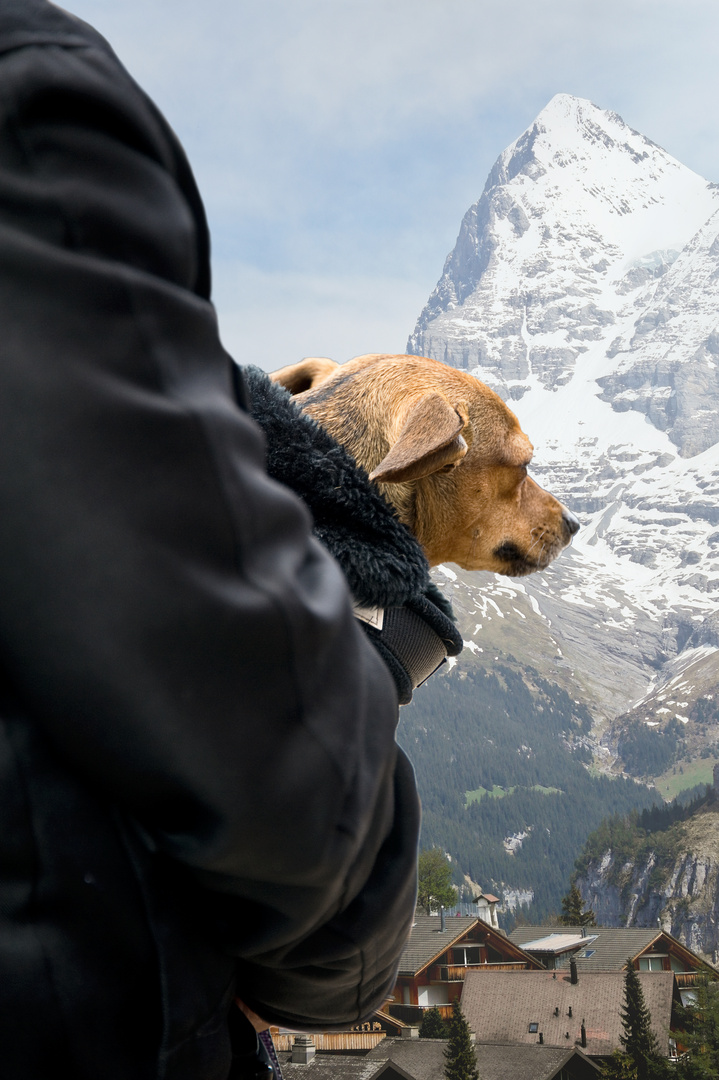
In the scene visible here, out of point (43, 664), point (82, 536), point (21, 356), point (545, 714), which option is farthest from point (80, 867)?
point (545, 714)

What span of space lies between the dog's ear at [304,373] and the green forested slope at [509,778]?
14035 cm

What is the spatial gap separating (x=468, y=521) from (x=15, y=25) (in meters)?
1.96

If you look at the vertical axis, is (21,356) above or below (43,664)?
above

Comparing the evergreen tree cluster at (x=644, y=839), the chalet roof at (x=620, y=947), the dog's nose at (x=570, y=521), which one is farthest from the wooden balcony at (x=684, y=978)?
the dog's nose at (x=570, y=521)

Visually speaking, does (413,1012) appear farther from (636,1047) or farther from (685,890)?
(685,890)

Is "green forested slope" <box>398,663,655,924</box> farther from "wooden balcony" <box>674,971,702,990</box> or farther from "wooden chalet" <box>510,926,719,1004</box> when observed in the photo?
"wooden balcony" <box>674,971,702,990</box>

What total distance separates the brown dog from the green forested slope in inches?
5513

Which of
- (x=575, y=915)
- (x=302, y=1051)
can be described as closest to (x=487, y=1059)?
(x=575, y=915)

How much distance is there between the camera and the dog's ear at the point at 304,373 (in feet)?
9.53

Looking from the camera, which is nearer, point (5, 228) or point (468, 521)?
point (5, 228)

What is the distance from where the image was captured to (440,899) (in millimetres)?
66438

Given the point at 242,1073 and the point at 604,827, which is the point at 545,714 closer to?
the point at 604,827

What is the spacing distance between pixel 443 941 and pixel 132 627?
204 ft

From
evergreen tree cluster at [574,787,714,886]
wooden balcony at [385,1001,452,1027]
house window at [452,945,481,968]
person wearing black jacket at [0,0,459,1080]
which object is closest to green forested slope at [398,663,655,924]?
evergreen tree cluster at [574,787,714,886]
